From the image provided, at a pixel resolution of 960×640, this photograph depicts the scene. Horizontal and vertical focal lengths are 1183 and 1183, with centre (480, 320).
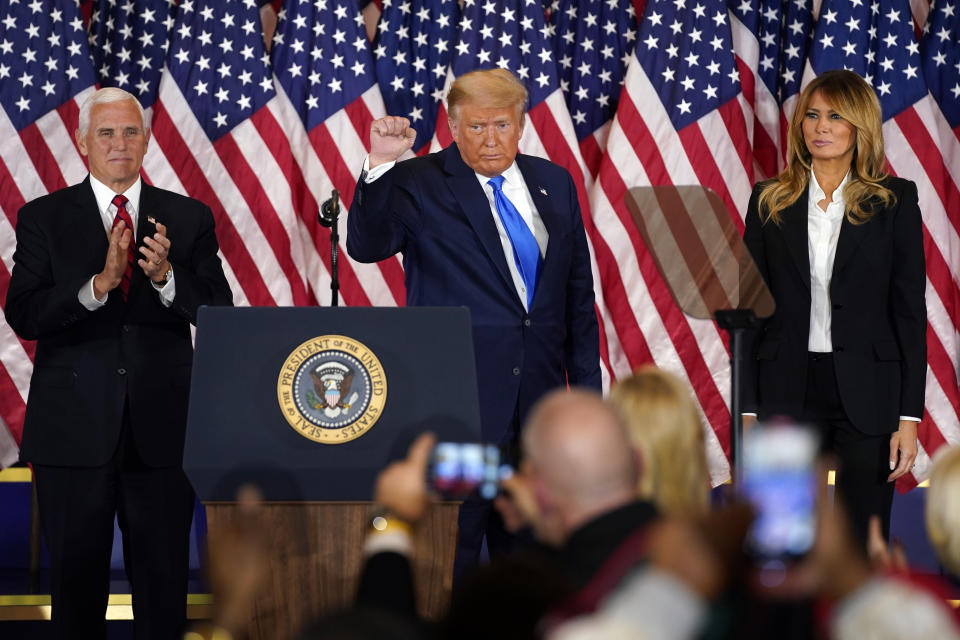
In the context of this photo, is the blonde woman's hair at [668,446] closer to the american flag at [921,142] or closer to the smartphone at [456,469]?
the smartphone at [456,469]

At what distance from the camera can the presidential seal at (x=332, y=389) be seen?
2.60 meters

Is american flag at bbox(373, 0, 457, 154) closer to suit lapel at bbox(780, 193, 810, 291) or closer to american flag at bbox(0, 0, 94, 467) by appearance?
american flag at bbox(0, 0, 94, 467)

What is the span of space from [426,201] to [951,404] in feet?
9.11

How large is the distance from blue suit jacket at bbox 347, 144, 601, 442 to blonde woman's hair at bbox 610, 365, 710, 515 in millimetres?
1287

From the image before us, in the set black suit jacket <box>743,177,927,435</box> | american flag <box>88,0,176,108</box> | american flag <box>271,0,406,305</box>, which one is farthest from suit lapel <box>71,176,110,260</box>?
black suit jacket <box>743,177,927,435</box>

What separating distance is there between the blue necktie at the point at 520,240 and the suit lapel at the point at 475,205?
5 cm

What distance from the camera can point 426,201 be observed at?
11.1 ft

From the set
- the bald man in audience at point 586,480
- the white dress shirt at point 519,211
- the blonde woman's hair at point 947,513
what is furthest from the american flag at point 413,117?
the bald man in audience at point 586,480

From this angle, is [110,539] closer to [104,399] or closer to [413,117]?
[104,399]

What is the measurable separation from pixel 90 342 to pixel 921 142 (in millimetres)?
3546

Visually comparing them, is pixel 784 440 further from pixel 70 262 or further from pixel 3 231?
pixel 3 231

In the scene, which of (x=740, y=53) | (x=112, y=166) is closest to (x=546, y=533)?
(x=112, y=166)

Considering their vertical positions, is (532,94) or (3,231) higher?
(532,94)

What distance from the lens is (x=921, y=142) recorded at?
509cm
